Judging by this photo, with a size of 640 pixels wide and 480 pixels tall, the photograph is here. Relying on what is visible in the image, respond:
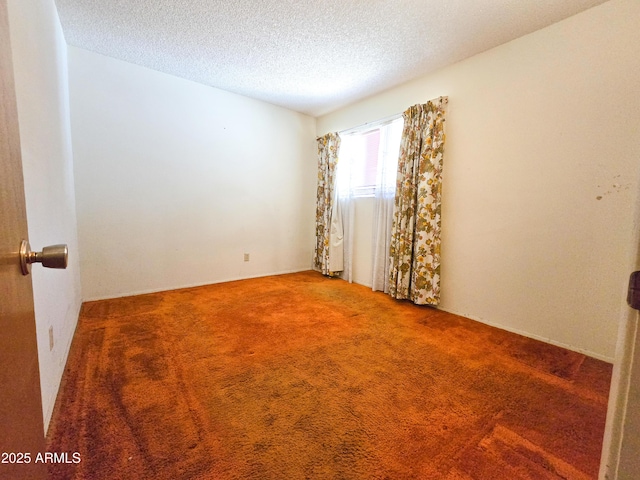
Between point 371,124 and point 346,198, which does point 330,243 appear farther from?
point 371,124

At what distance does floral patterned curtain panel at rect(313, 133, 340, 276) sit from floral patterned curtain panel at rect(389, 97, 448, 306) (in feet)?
3.65

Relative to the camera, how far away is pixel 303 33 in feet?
6.95

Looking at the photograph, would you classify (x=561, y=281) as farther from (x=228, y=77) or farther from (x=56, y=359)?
(x=228, y=77)

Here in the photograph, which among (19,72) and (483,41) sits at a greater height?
(483,41)

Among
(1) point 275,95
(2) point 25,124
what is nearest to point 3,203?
(2) point 25,124

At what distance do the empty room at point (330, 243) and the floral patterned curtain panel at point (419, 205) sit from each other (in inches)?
0.9

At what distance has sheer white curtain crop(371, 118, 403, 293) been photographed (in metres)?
2.99

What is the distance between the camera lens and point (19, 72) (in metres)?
1.06

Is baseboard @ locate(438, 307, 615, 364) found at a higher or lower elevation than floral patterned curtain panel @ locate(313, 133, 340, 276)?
lower

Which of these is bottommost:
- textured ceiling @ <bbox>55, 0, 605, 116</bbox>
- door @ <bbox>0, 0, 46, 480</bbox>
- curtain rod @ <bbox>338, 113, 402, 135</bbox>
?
door @ <bbox>0, 0, 46, 480</bbox>

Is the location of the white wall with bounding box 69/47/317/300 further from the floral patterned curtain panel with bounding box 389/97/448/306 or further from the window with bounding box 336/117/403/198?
the floral patterned curtain panel with bounding box 389/97/448/306

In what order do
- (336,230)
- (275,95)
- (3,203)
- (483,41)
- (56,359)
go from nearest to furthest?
(3,203) < (56,359) < (483,41) < (275,95) < (336,230)

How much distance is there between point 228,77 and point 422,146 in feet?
7.38

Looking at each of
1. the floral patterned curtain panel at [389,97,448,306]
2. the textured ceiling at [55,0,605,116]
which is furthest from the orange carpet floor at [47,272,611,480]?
the textured ceiling at [55,0,605,116]
